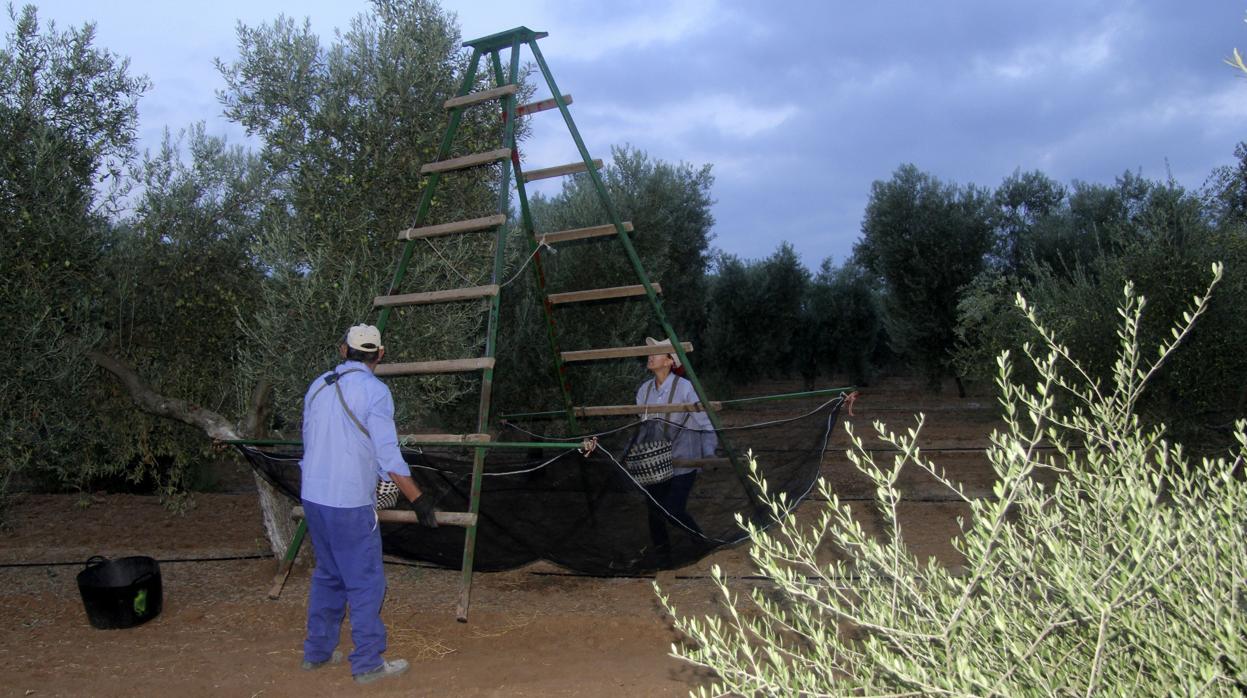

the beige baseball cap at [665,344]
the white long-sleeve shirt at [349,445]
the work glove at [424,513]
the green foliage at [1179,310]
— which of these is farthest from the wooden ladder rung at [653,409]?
the green foliage at [1179,310]

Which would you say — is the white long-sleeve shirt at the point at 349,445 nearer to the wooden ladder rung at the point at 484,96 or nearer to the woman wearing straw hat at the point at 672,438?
the woman wearing straw hat at the point at 672,438

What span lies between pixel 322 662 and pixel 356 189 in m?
3.62

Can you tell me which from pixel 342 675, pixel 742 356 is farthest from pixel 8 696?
pixel 742 356

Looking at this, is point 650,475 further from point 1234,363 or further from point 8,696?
point 1234,363

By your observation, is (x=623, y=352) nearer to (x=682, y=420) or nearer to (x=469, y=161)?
(x=682, y=420)

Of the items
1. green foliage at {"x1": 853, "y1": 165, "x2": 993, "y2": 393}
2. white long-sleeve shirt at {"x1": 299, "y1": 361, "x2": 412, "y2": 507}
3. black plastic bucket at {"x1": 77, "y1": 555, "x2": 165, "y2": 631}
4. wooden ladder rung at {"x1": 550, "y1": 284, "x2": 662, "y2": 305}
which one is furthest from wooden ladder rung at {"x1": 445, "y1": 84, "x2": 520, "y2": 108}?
green foliage at {"x1": 853, "y1": 165, "x2": 993, "y2": 393}

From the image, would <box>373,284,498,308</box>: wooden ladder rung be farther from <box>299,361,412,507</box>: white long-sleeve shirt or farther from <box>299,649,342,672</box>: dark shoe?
<box>299,649,342,672</box>: dark shoe

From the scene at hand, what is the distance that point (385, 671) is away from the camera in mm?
5109

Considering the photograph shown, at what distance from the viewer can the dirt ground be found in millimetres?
5121

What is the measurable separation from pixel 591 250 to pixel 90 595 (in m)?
7.12

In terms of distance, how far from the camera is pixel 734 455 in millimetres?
6543

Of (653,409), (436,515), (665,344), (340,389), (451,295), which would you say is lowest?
(436,515)

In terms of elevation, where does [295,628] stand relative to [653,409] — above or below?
below

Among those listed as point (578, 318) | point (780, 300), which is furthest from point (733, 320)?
point (578, 318)
